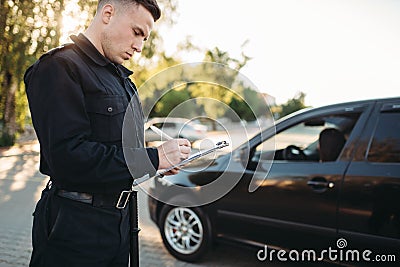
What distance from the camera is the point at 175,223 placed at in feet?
13.4

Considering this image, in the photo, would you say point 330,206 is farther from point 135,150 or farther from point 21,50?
point 21,50

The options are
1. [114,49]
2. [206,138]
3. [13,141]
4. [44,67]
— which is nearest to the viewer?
[44,67]

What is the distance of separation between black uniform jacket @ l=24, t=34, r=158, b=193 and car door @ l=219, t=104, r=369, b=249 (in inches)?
64.6

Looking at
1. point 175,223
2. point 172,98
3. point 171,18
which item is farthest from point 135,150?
point 171,18

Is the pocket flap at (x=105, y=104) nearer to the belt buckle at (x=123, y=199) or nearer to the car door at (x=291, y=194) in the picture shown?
the belt buckle at (x=123, y=199)

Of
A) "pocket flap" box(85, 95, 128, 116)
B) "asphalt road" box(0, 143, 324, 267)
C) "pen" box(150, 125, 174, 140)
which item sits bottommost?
"asphalt road" box(0, 143, 324, 267)

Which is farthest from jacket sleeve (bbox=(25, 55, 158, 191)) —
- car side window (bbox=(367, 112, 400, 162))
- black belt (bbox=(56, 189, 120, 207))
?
car side window (bbox=(367, 112, 400, 162))

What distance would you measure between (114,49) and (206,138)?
1.85 ft

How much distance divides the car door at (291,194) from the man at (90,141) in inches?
63.0

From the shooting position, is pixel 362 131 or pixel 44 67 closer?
pixel 44 67

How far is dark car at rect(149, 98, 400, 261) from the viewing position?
9.87 feet

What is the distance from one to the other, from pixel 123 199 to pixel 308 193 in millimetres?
2005

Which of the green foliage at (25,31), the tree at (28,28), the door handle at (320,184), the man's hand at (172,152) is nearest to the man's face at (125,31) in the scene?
the man's hand at (172,152)

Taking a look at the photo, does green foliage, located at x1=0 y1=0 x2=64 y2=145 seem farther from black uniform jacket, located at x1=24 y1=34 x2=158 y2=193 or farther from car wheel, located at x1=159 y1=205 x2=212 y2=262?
black uniform jacket, located at x1=24 y1=34 x2=158 y2=193
